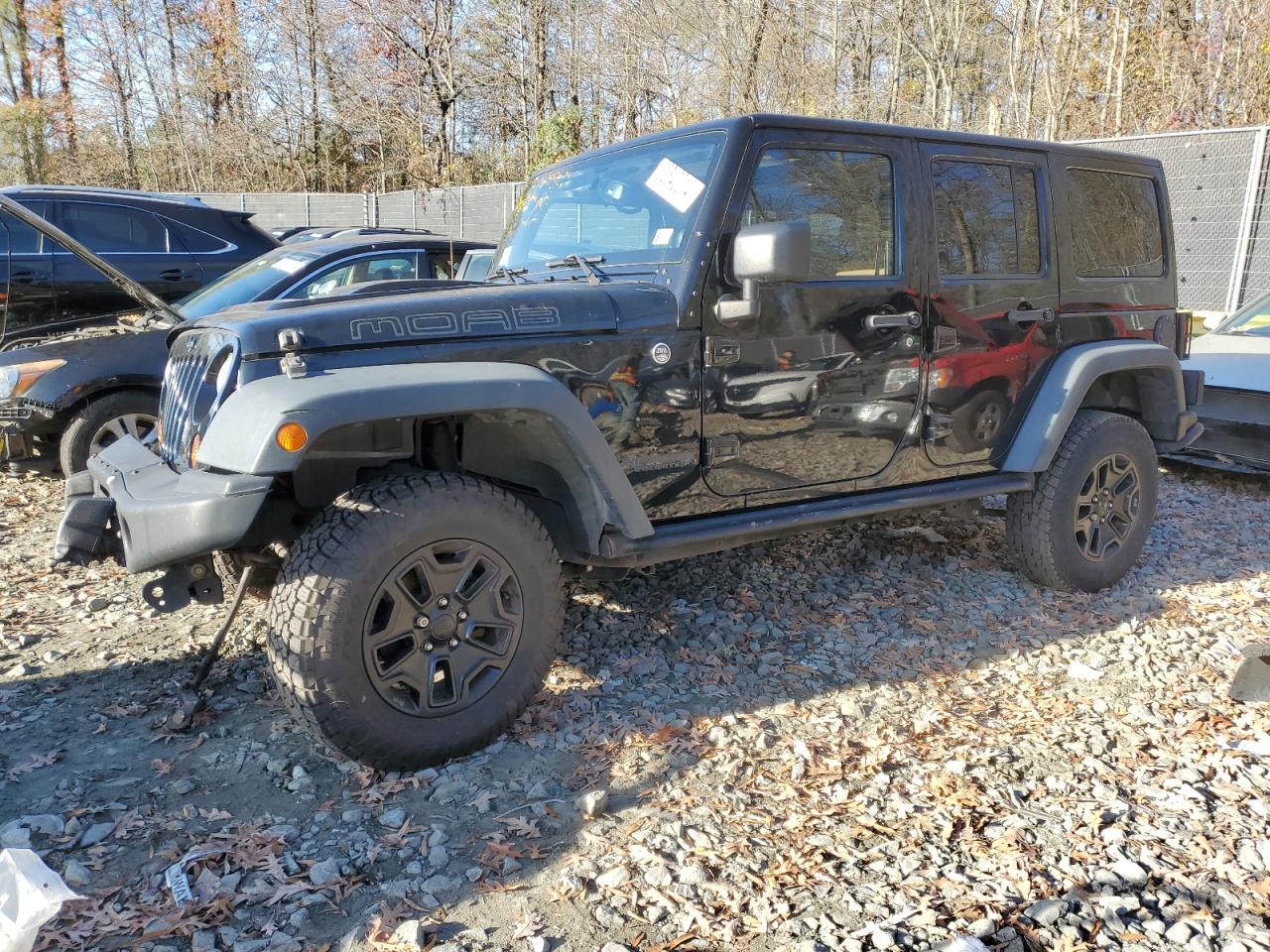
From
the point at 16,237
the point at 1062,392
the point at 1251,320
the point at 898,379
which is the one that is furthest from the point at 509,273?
the point at 1251,320

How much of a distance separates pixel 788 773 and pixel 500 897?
1.03 meters

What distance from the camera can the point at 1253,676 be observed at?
342 cm

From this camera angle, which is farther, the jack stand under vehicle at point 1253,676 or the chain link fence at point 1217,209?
the chain link fence at point 1217,209

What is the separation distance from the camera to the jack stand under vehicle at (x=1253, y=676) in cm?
338

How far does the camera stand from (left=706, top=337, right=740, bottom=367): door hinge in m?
3.24

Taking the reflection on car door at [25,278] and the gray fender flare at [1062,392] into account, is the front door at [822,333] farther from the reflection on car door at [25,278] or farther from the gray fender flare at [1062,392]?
the reflection on car door at [25,278]

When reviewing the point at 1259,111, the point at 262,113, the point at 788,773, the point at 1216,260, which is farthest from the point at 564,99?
the point at 788,773

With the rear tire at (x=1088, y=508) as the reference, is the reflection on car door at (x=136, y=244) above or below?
above

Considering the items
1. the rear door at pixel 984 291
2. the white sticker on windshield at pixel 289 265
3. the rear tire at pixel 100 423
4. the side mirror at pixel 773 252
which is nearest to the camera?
the side mirror at pixel 773 252

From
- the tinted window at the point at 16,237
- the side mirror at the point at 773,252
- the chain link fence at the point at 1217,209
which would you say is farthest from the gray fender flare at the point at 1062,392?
the tinted window at the point at 16,237

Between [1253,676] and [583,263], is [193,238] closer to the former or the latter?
[583,263]

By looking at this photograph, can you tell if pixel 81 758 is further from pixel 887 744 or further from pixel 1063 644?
pixel 1063 644

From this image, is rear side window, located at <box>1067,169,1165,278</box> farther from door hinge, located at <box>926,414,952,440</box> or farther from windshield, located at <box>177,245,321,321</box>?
windshield, located at <box>177,245,321,321</box>

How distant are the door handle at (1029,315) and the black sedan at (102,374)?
318 centimetres
